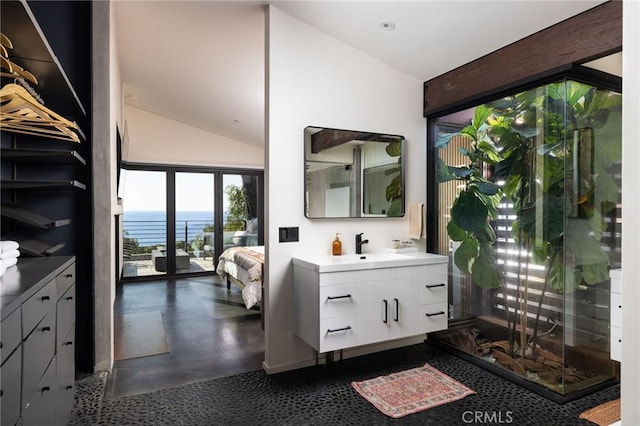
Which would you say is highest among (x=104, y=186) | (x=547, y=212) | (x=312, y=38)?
(x=312, y=38)

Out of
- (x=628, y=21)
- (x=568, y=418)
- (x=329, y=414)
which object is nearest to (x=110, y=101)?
(x=329, y=414)

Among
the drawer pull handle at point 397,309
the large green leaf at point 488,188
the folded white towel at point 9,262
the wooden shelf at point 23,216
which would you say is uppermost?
the large green leaf at point 488,188

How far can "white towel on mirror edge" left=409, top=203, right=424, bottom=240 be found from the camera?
3493mm

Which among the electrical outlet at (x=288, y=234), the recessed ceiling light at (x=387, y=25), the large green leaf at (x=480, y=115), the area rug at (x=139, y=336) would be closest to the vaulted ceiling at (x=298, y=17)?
the recessed ceiling light at (x=387, y=25)

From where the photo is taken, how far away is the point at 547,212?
8.55 feet

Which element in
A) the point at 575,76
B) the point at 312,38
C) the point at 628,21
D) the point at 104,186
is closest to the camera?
the point at 628,21

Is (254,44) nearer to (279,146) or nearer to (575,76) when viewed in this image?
(279,146)

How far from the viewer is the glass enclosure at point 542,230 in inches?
98.6

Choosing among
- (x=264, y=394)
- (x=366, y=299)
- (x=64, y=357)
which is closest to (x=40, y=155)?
(x=64, y=357)

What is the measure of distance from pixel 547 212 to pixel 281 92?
2.17 metres

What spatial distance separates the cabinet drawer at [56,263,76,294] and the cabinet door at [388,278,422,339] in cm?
211

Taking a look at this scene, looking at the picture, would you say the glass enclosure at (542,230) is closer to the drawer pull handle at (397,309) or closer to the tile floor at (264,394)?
the tile floor at (264,394)

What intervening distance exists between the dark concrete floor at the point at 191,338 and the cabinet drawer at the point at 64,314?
0.86 m

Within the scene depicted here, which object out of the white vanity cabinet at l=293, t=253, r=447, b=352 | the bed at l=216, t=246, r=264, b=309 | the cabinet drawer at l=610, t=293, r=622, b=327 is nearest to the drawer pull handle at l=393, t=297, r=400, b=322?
the white vanity cabinet at l=293, t=253, r=447, b=352
